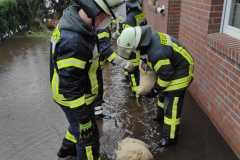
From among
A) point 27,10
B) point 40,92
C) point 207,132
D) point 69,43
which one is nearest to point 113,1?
point 69,43

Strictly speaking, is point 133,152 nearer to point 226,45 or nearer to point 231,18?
point 226,45

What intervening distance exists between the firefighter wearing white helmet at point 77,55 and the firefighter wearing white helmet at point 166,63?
0.59 metres

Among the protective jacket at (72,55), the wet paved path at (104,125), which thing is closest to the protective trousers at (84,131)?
the protective jacket at (72,55)

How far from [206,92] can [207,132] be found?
674 millimetres

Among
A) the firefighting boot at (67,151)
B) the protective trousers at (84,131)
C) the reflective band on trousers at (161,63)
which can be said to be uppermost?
the reflective band on trousers at (161,63)

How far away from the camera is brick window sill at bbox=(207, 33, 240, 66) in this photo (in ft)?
10.7

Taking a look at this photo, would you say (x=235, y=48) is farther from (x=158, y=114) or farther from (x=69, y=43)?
(x=69, y=43)

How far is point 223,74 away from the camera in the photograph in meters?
3.69

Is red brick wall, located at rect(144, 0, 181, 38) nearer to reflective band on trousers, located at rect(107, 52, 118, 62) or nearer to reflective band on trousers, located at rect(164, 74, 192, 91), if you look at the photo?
reflective band on trousers, located at rect(107, 52, 118, 62)

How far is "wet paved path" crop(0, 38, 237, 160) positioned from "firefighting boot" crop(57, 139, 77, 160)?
12cm

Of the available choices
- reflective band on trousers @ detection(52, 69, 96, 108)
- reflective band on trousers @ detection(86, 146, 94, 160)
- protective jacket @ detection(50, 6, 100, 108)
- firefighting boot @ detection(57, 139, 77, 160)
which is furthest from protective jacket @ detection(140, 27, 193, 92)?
firefighting boot @ detection(57, 139, 77, 160)

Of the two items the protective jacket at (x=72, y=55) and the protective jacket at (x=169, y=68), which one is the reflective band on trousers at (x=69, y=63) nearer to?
the protective jacket at (x=72, y=55)

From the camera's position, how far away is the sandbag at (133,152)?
318 centimetres

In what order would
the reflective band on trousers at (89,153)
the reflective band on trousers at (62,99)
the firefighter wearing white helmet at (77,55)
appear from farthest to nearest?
1. the reflective band on trousers at (89,153)
2. the reflective band on trousers at (62,99)
3. the firefighter wearing white helmet at (77,55)
